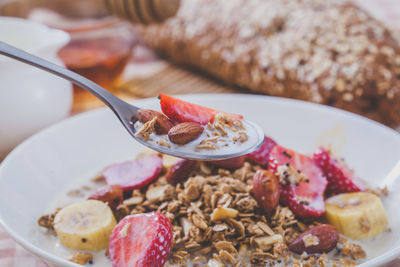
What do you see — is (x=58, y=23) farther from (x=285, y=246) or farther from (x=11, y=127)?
(x=285, y=246)

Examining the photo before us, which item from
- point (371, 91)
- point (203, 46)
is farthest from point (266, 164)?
point (203, 46)

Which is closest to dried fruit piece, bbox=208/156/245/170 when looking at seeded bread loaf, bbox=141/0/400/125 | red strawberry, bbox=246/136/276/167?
red strawberry, bbox=246/136/276/167

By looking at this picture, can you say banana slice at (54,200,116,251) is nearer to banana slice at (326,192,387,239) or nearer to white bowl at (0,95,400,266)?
white bowl at (0,95,400,266)

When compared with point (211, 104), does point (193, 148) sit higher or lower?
higher

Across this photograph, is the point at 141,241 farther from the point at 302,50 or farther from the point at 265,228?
the point at 302,50

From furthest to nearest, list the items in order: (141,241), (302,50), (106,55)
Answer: (106,55) → (302,50) → (141,241)

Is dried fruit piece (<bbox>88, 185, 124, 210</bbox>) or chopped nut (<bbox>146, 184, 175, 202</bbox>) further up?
chopped nut (<bbox>146, 184, 175, 202</bbox>)

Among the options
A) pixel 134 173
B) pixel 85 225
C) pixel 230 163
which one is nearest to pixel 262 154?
pixel 230 163
